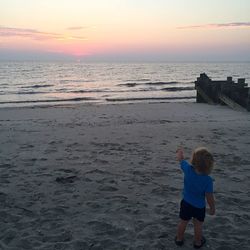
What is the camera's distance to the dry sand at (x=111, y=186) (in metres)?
4.32

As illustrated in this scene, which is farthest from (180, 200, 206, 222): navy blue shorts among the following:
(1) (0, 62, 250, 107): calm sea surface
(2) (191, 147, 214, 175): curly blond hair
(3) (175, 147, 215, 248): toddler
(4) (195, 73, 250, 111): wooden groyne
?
(1) (0, 62, 250, 107): calm sea surface

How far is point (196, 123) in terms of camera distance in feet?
40.1

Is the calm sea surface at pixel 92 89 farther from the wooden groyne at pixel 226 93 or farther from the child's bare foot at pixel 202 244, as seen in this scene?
the child's bare foot at pixel 202 244

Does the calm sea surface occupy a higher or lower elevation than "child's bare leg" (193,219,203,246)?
lower

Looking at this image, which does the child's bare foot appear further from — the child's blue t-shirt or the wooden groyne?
the wooden groyne

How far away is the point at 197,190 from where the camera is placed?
3.95 m

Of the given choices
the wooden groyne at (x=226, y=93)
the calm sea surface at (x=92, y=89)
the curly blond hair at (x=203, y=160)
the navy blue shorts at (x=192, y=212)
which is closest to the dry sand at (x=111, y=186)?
the navy blue shorts at (x=192, y=212)

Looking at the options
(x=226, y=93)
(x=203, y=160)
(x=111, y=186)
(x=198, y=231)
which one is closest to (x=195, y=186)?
(x=203, y=160)

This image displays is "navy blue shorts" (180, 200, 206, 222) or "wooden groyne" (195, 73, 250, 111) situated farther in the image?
"wooden groyne" (195, 73, 250, 111)

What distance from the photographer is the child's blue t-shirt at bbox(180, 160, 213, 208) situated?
390 centimetres

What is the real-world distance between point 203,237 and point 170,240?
0.41 metres

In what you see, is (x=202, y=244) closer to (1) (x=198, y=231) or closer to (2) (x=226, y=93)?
(1) (x=198, y=231)

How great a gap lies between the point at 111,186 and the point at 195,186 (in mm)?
2345

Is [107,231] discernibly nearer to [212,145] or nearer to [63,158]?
[63,158]
